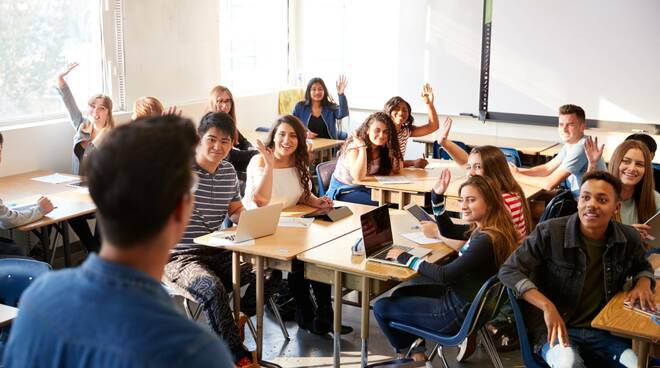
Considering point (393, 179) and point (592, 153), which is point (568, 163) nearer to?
point (592, 153)

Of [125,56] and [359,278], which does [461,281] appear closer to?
[359,278]

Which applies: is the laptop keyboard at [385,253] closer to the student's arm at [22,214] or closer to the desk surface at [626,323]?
the desk surface at [626,323]

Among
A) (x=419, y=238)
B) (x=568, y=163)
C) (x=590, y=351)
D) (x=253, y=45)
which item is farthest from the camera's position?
(x=253, y=45)

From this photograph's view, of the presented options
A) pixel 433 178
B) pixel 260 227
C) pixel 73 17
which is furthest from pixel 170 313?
pixel 73 17

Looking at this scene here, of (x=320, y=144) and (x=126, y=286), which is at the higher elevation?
(x=126, y=286)

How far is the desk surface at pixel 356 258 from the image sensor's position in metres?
3.70

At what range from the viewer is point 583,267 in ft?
11.0

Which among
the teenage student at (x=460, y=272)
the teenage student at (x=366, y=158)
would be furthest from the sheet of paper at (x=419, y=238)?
the teenage student at (x=366, y=158)

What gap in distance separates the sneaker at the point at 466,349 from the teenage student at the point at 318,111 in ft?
14.0

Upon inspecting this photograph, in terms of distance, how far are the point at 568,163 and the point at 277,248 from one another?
248 cm

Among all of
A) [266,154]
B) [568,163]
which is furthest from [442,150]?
[266,154]

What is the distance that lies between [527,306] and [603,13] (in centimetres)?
Result: 547

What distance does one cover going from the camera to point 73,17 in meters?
6.53

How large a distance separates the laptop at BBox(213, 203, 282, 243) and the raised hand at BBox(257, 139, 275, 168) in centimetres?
54
